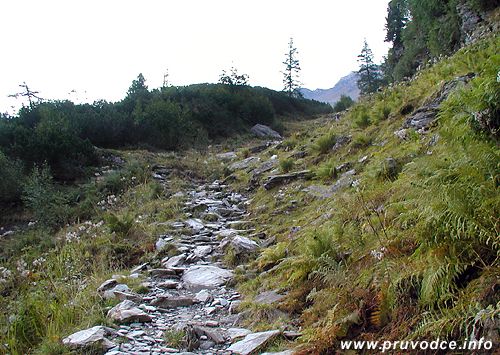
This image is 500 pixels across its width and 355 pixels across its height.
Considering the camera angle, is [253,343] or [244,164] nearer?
[253,343]

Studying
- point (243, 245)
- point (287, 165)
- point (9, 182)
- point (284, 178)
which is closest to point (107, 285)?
point (243, 245)

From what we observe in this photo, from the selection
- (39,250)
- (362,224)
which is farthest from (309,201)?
(39,250)

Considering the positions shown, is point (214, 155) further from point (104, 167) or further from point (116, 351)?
point (116, 351)

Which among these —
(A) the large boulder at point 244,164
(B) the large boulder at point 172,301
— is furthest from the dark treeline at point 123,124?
(B) the large boulder at point 172,301

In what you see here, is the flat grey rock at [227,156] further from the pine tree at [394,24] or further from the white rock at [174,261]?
the pine tree at [394,24]

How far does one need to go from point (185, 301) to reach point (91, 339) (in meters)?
1.42

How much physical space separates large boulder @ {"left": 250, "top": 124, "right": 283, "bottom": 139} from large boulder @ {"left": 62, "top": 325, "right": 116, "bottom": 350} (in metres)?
23.0

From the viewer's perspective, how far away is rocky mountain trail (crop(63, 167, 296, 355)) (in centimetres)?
364

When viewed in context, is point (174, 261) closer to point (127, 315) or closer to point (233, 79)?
point (127, 315)

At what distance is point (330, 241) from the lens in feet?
14.3

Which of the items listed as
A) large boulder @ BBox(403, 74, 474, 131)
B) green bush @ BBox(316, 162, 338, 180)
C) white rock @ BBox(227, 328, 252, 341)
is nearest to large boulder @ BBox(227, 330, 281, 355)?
white rock @ BBox(227, 328, 252, 341)

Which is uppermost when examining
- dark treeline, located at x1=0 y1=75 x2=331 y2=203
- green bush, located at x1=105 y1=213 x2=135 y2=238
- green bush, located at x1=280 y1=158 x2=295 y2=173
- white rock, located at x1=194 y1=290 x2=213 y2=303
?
dark treeline, located at x1=0 y1=75 x2=331 y2=203

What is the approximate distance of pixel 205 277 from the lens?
5.70m

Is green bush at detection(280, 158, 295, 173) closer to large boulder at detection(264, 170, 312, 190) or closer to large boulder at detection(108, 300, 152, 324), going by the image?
large boulder at detection(264, 170, 312, 190)
